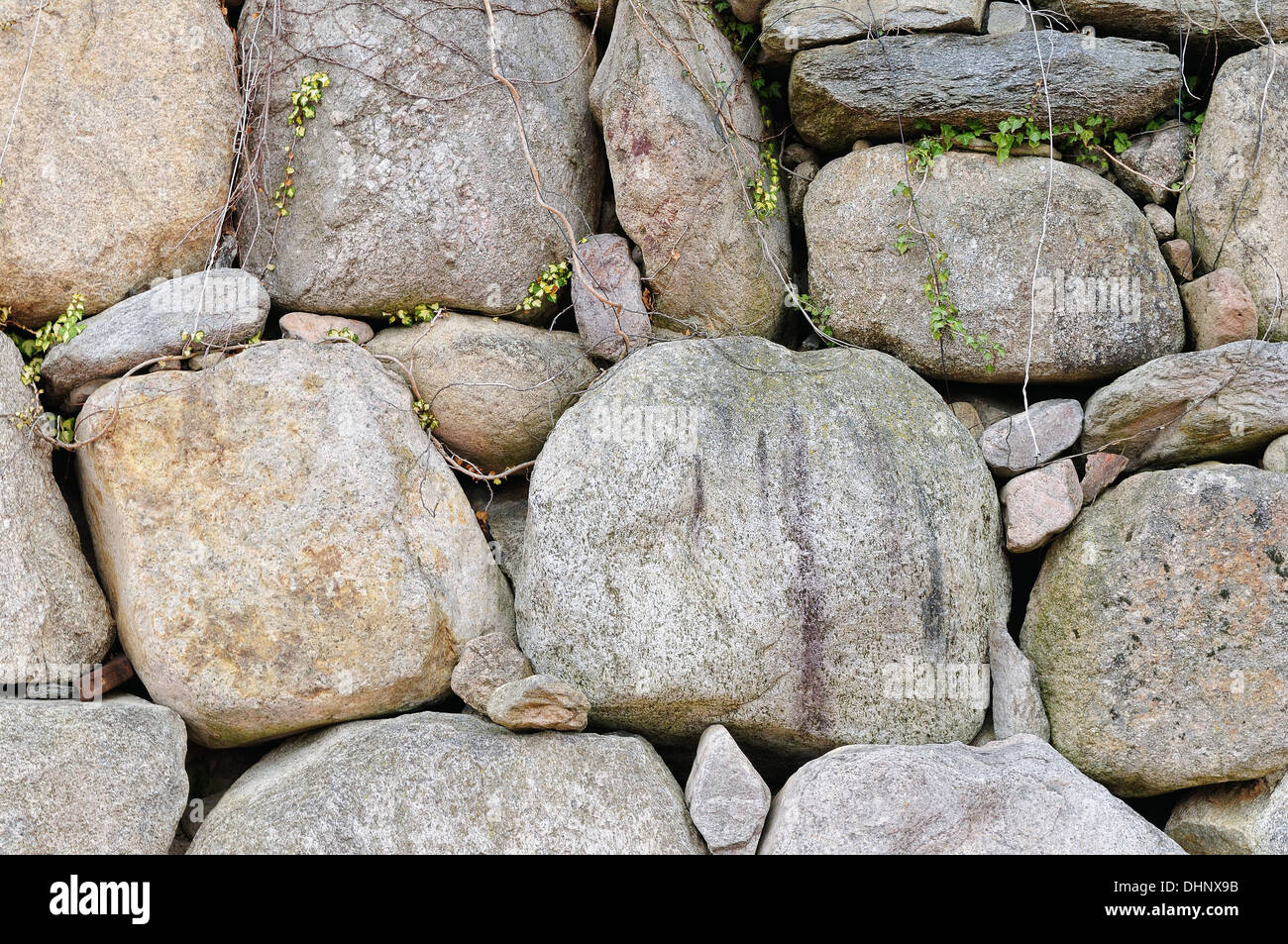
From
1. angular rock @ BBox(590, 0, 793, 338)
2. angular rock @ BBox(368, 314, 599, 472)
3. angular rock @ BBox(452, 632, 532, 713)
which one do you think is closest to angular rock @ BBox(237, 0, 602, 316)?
angular rock @ BBox(368, 314, 599, 472)

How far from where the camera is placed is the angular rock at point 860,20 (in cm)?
406

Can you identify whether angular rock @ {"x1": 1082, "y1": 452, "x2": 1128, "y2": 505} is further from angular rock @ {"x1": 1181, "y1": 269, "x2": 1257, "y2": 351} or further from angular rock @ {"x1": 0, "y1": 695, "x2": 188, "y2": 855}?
angular rock @ {"x1": 0, "y1": 695, "x2": 188, "y2": 855}

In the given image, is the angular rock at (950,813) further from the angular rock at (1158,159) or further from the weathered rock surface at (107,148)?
the weathered rock surface at (107,148)

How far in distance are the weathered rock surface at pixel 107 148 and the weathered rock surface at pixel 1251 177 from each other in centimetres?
363

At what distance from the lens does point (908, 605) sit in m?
3.58

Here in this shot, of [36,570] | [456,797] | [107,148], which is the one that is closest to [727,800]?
[456,797]

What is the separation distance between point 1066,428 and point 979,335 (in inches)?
17.5

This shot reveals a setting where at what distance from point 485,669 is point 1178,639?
218 centimetres

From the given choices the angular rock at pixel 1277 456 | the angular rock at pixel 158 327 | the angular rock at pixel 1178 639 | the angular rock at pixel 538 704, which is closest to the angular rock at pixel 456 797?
the angular rock at pixel 538 704

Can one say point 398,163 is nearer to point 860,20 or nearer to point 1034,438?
point 860,20

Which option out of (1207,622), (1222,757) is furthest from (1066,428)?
(1222,757)

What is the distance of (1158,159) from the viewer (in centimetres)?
412

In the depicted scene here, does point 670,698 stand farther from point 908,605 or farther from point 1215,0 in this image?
point 1215,0

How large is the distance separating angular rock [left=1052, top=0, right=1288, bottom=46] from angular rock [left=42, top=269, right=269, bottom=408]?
319cm
